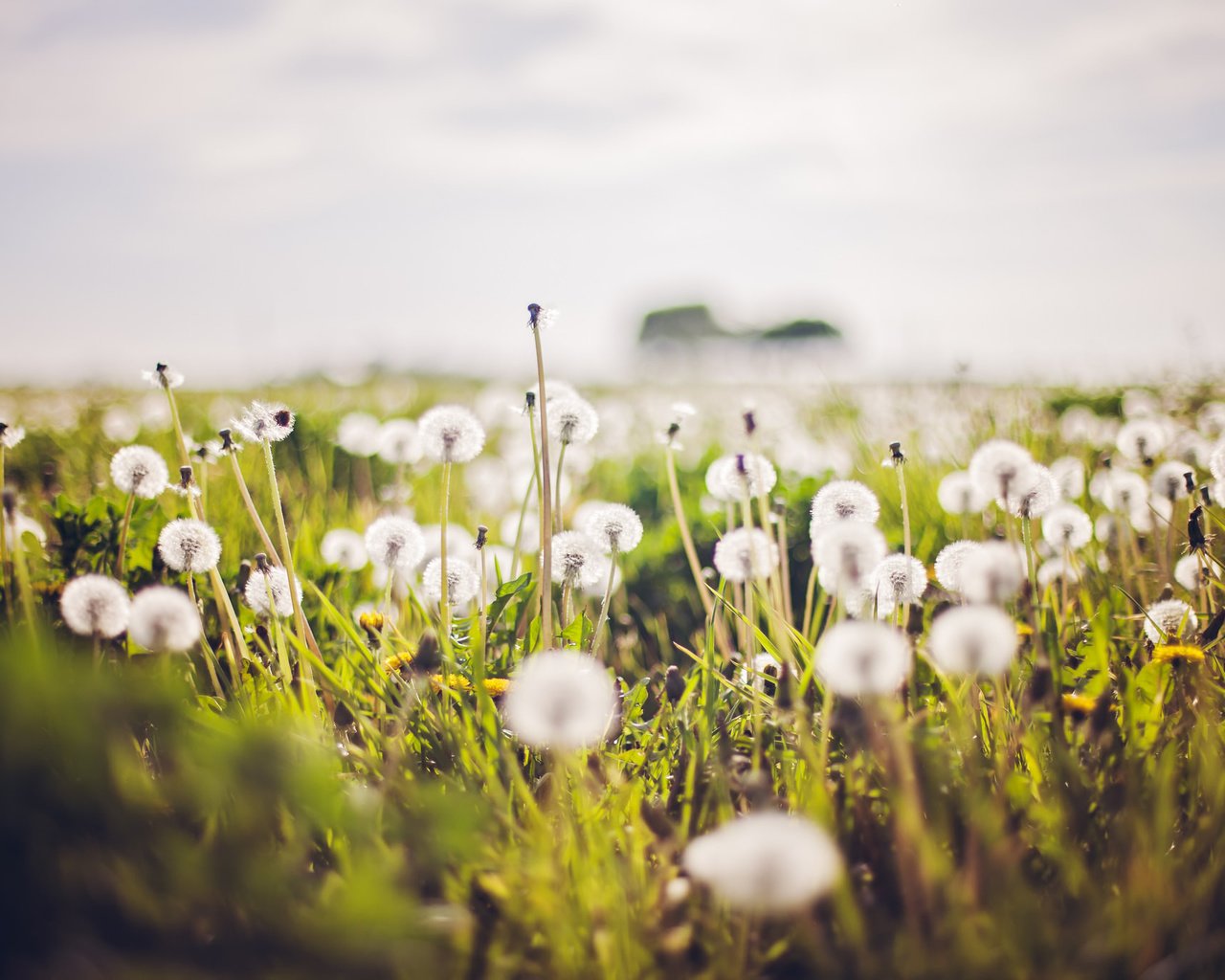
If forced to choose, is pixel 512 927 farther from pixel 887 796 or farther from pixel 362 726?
pixel 887 796

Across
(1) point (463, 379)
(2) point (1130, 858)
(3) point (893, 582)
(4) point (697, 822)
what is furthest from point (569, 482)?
(1) point (463, 379)

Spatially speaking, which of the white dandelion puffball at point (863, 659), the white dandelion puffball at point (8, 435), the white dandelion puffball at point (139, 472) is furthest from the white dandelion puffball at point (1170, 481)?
the white dandelion puffball at point (8, 435)

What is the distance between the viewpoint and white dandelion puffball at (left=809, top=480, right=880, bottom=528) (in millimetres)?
1786

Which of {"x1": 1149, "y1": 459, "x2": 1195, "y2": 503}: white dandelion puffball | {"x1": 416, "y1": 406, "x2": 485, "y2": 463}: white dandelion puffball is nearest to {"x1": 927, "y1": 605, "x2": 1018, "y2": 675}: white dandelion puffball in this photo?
{"x1": 416, "y1": 406, "x2": 485, "y2": 463}: white dandelion puffball

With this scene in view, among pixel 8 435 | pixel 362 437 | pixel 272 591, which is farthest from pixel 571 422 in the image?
pixel 362 437

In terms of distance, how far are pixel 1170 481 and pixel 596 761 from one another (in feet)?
6.42

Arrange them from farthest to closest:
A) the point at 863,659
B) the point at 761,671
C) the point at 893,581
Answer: the point at 761,671
the point at 893,581
the point at 863,659

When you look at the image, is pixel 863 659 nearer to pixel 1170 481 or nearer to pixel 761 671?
pixel 761 671

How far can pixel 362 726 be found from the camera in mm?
1449

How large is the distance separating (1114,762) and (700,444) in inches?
171

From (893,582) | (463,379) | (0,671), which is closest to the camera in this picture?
(0,671)

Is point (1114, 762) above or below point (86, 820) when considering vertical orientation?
below

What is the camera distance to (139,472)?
198cm

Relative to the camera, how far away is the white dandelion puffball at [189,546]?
1683 mm
